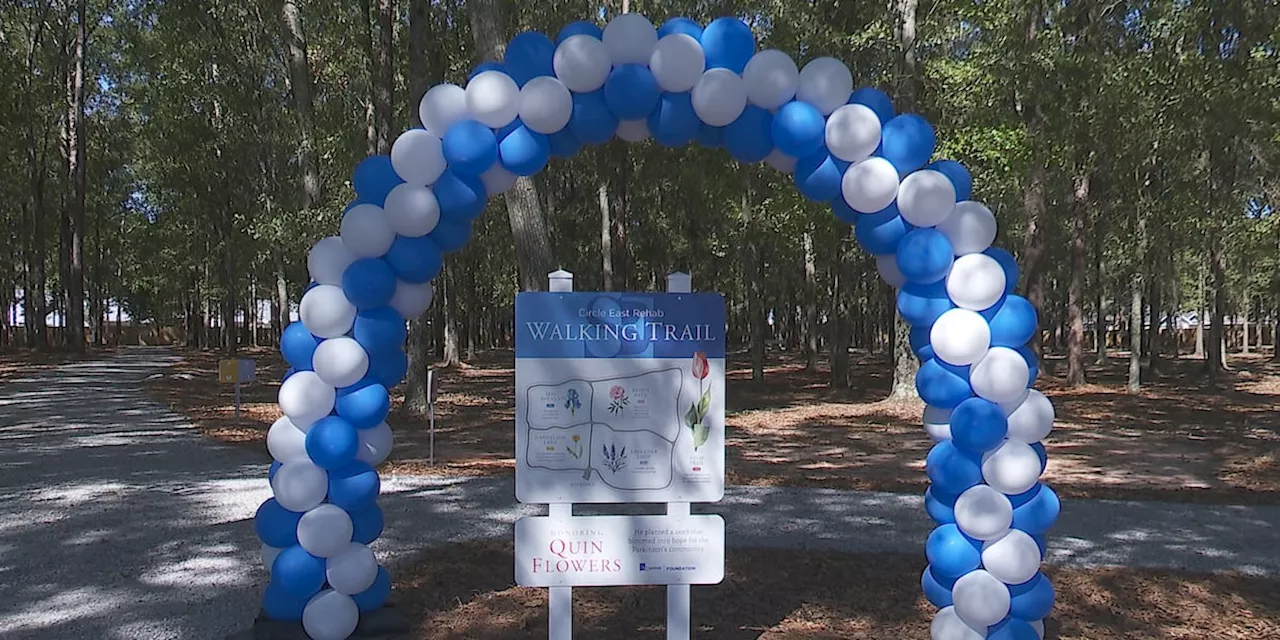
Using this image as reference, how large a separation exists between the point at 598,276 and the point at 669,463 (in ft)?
97.8

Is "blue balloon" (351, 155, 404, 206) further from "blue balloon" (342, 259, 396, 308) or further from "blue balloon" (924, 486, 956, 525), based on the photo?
"blue balloon" (924, 486, 956, 525)

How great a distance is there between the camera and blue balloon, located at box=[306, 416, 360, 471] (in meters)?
4.58

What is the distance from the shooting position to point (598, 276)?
112 feet

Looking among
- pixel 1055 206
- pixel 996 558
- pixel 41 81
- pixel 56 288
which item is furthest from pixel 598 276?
pixel 56 288

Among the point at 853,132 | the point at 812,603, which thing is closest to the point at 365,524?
the point at 812,603

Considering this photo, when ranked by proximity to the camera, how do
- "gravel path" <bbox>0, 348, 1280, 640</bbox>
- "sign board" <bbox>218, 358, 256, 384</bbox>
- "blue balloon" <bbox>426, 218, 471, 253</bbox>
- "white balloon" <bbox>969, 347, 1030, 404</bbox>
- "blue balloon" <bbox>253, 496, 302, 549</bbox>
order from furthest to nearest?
"sign board" <bbox>218, 358, 256, 384</bbox>, "gravel path" <bbox>0, 348, 1280, 640</bbox>, "blue balloon" <bbox>426, 218, 471, 253</bbox>, "blue balloon" <bbox>253, 496, 302, 549</bbox>, "white balloon" <bbox>969, 347, 1030, 404</bbox>

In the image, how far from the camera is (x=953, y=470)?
4.39 metres

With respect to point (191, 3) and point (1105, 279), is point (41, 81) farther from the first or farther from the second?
point (1105, 279)

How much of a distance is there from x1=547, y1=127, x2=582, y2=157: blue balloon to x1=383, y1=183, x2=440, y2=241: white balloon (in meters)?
0.66

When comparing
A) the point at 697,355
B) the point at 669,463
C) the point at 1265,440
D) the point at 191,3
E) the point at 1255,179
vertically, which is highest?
the point at 191,3

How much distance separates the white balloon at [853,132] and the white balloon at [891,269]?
0.55 metres

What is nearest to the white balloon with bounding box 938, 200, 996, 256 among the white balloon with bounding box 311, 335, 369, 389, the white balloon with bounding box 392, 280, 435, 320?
the white balloon with bounding box 392, 280, 435, 320

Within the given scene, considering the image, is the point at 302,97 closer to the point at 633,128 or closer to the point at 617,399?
the point at 633,128

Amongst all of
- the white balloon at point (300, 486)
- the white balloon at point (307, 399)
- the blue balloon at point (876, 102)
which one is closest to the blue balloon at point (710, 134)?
the blue balloon at point (876, 102)
